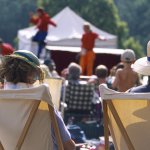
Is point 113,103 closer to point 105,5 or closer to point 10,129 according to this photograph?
point 10,129

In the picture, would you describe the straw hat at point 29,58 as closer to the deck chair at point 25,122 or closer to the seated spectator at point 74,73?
the deck chair at point 25,122

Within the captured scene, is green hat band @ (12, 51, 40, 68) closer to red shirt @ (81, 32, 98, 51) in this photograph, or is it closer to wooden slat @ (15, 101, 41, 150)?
wooden slat @ (15, 101, 41, 150)

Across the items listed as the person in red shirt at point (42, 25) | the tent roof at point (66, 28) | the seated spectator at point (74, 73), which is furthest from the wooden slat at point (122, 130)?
the tent roof at point (66, 28)

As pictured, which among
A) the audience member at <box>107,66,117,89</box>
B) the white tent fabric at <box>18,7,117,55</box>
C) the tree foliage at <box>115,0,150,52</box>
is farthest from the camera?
the tree foliage at <box>115,0,150,52</box>

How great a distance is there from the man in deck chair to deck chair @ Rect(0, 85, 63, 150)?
64mm

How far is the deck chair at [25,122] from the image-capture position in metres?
5.22

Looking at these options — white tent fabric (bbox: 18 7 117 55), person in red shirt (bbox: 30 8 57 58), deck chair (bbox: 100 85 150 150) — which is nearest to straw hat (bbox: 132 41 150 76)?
deck chair (bbox: 100 85 150 150)

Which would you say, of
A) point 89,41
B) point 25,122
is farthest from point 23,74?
point 89,41

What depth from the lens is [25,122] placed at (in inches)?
208

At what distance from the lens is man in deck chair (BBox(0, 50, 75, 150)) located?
527cm

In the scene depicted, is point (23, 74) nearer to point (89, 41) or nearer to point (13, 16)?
point (89, 41)

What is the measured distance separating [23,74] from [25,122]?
0.31 m

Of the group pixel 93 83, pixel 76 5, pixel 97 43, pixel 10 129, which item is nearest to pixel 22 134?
pixel 10 129

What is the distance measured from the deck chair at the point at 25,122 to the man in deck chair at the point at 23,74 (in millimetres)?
64
